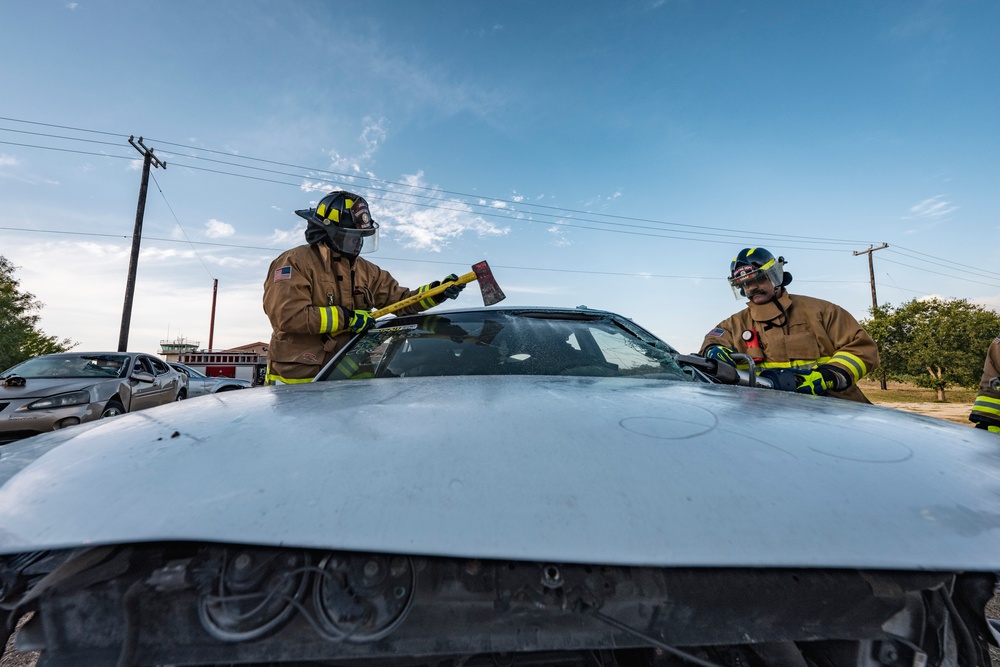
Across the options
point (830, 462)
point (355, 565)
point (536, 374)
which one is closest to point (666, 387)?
point (536, 374)

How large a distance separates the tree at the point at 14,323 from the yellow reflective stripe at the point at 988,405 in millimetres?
28011

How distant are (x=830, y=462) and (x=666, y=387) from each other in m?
0.62

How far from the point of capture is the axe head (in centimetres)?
312

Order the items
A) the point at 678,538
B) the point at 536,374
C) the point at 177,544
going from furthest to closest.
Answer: the point at 536,374, the point at 177,544, the point at 678,538

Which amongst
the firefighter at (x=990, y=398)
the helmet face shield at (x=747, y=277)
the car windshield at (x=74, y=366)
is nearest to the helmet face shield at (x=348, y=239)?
the helmet face shield at (x=747, y=277)

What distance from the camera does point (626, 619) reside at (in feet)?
2.23

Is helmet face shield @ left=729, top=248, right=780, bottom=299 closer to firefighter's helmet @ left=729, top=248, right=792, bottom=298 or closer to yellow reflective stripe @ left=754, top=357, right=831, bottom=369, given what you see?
firefighter's helmet @ left=729, top=248, right=792, bottom=298

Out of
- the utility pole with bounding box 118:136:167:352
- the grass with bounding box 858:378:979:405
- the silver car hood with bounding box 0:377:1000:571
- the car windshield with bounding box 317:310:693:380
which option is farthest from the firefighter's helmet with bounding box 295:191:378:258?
the grass with bounding box 858:378:979:405

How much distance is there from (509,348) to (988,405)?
3688mm

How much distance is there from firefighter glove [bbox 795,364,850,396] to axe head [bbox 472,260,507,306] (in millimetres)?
1858

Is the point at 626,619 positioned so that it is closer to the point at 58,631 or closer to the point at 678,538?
the point at 678,538

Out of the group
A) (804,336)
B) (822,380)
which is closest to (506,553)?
(822,380)

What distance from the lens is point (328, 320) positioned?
2.82 metres

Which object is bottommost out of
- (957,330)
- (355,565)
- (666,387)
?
(355,565)
